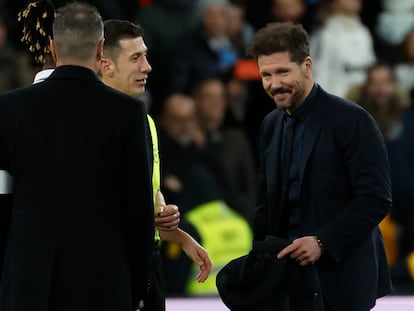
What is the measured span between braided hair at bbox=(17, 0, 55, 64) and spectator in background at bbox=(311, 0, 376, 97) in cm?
423

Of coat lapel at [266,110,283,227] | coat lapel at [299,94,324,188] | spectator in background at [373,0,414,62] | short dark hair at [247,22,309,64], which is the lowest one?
coat lapel at [266,110,283,227]

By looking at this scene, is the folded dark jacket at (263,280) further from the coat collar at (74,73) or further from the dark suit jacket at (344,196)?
the coat collar at (74,73)

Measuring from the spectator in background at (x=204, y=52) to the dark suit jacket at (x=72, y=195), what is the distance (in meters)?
4.54

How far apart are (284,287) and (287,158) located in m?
0.47

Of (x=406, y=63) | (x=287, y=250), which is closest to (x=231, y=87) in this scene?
(x=406, y=63)

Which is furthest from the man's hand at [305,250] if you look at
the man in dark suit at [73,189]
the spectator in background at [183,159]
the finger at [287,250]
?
the spectator in background at [183,159]

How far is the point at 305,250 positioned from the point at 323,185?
0.79 ft

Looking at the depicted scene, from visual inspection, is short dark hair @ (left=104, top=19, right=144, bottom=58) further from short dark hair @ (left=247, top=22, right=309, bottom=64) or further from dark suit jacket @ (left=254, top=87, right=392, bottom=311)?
dark suit jacket @ (left=254, top=87, right=392, bottom=311)

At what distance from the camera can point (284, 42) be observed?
14.2ft

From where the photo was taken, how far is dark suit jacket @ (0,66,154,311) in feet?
12.0

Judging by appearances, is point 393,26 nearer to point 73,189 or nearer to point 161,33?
point 161,33

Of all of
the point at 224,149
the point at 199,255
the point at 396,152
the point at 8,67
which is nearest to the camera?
the point at 199,255

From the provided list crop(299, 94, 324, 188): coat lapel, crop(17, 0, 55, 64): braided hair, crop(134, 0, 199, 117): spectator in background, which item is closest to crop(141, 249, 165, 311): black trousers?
crop(299, 94, 324, 188): coat lapel

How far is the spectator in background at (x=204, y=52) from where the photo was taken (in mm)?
8266
